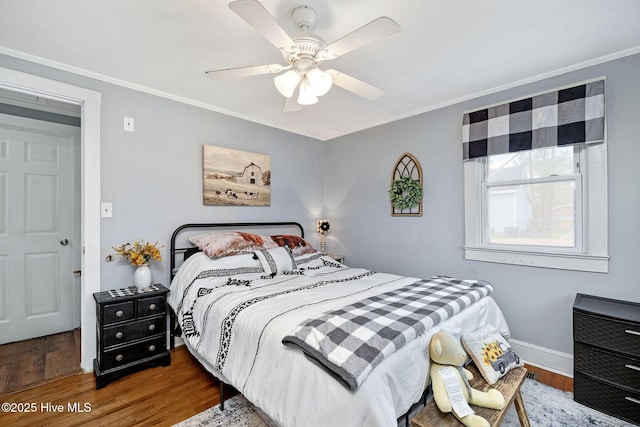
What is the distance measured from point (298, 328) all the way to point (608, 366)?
212 centimetres

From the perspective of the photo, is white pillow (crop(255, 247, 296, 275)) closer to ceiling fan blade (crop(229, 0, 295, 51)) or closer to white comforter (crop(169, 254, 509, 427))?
white comforter (crop(169, 254, 509, 427))

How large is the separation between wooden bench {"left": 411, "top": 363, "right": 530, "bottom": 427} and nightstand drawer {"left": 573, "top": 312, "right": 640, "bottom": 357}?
0.72 meters

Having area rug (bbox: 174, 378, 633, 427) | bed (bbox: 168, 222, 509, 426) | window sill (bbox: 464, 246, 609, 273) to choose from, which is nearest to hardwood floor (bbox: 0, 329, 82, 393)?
bed (bbox: 168, 222, 509, 426)

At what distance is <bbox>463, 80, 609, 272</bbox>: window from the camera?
230 cm

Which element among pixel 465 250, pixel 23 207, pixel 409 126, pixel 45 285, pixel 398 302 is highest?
pixel 409 126

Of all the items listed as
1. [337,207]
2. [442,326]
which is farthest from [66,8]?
[337,207]

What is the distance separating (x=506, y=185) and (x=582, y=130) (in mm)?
686

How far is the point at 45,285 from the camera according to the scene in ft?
10.2

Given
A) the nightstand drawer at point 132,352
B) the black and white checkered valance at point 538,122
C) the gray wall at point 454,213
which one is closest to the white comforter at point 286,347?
the nightstand drawer at point 132,352

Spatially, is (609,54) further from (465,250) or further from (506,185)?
(465,250)

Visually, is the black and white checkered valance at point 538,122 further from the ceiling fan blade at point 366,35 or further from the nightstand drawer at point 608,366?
the ceiling fan blade at point 366,35

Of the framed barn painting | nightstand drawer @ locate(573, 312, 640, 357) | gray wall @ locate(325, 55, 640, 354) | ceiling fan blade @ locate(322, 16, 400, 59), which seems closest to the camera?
ceiling fan blade @ locate(322, 16, 400, 59)

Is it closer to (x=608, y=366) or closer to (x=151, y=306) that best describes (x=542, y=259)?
(x=608, y=366)

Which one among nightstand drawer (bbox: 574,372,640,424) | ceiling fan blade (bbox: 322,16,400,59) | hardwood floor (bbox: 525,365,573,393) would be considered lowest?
hardwood floor (bbox: 525,365,573,393)
